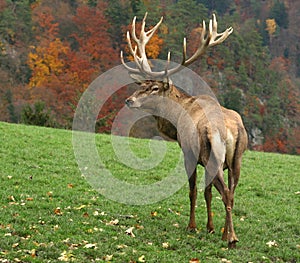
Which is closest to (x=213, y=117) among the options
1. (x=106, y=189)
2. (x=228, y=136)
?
(x=228, y=136)

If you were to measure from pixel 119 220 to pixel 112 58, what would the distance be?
56475 mm

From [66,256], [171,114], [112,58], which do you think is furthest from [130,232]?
[112,58]

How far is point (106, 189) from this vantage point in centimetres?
1210

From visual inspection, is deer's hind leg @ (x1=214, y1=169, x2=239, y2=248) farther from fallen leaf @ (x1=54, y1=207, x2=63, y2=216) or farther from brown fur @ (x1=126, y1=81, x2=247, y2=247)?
fallen leaf @ (x1=54, y1=207, x2=63, y2=216)

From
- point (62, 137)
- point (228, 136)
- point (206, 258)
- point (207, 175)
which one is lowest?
point (62, 137)

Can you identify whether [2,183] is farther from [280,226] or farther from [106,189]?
[280,226]

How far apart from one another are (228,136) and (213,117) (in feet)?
1.31

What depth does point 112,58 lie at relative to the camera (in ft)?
212

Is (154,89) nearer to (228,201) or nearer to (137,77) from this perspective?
(137,77)

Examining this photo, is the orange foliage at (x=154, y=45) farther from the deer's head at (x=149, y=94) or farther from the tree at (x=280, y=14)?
the tree at (x=280, y=14)

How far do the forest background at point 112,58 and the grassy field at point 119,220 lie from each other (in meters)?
35.8

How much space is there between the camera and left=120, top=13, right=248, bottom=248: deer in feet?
26.3

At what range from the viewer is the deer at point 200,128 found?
802cm

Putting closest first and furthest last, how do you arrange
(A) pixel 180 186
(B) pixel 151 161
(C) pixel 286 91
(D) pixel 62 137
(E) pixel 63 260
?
(E) pixel 63 260
(A) pixel 180 186
(B) pixel 151 161
(D) pixel 62 137
(C) pixel 286 91
